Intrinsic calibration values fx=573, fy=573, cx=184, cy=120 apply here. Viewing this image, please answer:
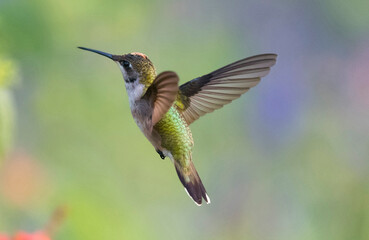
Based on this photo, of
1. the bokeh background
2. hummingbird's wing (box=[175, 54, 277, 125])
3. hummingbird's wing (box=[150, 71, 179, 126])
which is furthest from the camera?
the bokeh background

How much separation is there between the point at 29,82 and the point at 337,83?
3.48 ft

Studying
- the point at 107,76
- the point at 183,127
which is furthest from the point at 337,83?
the point at 183,127

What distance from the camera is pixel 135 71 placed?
592 mm

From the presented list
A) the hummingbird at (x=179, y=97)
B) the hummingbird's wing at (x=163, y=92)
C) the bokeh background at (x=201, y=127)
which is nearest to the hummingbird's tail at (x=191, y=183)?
the hummingbird at (x=179, y=97)

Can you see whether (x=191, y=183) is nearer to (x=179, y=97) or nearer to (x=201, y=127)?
(x=179, y=97)

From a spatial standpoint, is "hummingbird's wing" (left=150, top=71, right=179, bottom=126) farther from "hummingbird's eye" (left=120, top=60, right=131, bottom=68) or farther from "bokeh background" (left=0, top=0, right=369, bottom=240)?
"bokeh background" (left=0, top=0, right=369, bottom=240)

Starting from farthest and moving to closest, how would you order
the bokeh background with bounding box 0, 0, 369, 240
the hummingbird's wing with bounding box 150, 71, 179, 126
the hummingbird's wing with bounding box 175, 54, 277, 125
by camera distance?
1. the bokeh background with bounding box 0, 0, 369, 240
2. the hummingbird's wing with bounding box 175, 54, 277, 125
3. the hummingbird's wing with bounding box 150, 71, 179, 126

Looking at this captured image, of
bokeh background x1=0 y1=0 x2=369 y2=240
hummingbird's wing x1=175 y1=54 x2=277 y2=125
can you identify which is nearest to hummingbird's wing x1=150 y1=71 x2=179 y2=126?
hummingbird's wing x1=175 y1=54 x2=277 y2=125

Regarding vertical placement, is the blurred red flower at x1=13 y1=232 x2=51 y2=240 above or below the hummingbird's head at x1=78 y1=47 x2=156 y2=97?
below

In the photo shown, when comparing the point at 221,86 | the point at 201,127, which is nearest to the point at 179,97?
the point at 221,86

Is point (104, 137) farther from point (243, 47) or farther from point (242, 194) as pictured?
point (243, 47)

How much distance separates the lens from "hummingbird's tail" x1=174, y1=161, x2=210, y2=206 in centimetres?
64

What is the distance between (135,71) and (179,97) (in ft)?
0.56

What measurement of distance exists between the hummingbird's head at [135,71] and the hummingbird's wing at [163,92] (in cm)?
2
